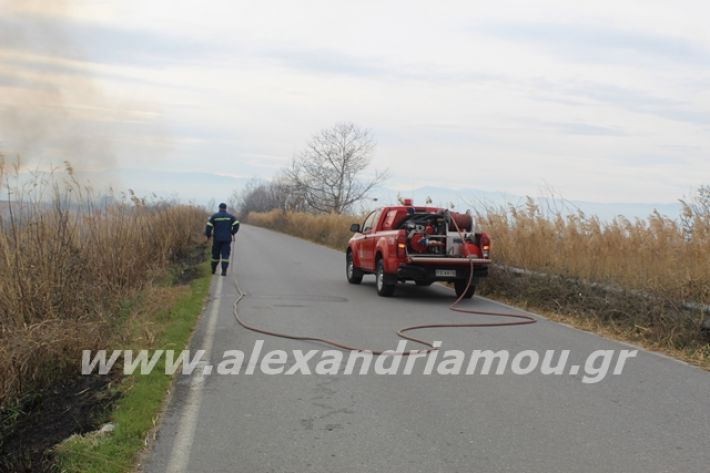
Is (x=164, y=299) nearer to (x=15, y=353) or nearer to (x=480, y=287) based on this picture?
(x=15, y=353)

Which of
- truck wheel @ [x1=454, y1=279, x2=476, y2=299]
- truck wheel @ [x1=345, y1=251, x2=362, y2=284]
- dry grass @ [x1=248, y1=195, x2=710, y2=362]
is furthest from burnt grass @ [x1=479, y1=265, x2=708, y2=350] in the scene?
truck wheel @ [x1=345, y1=251, x2=362, y2=284]

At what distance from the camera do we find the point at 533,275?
1324 cm

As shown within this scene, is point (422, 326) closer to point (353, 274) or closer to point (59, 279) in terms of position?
point (59, 279)

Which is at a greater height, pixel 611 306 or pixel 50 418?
pixel 611 306

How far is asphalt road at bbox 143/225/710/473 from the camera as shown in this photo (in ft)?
15.6

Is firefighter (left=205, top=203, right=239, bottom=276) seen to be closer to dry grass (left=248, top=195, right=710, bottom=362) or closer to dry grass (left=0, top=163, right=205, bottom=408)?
dry grass (left=0, top=163, right=205, bottom=408)

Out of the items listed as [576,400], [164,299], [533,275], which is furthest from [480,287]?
[576,400]

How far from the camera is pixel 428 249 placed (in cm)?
1348

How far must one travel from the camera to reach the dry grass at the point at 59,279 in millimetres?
7330

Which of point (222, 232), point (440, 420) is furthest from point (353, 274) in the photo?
point (440, 420)

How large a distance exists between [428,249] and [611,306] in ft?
12.7

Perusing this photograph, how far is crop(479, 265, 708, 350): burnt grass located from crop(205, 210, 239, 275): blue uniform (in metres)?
6.75

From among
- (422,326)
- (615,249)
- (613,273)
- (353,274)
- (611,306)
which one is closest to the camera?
(422,326)

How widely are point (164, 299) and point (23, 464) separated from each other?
692cm
